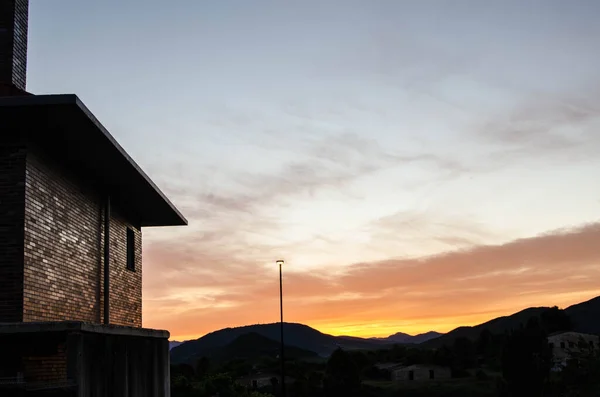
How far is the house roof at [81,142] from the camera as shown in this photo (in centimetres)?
1320

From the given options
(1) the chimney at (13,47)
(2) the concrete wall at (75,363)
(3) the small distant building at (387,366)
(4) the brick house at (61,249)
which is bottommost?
(3) the small distant building at (387,366)

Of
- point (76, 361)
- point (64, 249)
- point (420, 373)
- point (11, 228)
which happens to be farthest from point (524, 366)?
point (76, 361)

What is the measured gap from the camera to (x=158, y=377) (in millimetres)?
17969

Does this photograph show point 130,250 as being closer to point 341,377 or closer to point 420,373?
point 341,377

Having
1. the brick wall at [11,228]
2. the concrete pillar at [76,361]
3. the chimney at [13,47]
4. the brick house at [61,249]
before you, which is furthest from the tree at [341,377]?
the concrete pillar at [76,361]

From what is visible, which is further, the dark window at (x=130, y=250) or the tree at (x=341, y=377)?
the tree at (x=341, y=377)

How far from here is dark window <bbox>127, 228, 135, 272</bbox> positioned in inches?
885

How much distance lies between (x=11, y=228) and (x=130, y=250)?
879 cm

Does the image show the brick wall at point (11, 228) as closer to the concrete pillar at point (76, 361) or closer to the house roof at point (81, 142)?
the house roof at point (81, 142)

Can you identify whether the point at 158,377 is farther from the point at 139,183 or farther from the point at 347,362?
the point at 347,362

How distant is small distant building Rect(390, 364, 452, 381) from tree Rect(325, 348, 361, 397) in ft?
93.6

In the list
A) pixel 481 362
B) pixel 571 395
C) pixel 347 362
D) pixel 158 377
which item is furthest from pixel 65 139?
pixel 481 362

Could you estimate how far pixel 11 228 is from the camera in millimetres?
13992

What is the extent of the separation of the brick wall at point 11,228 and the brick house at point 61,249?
0.06ft
